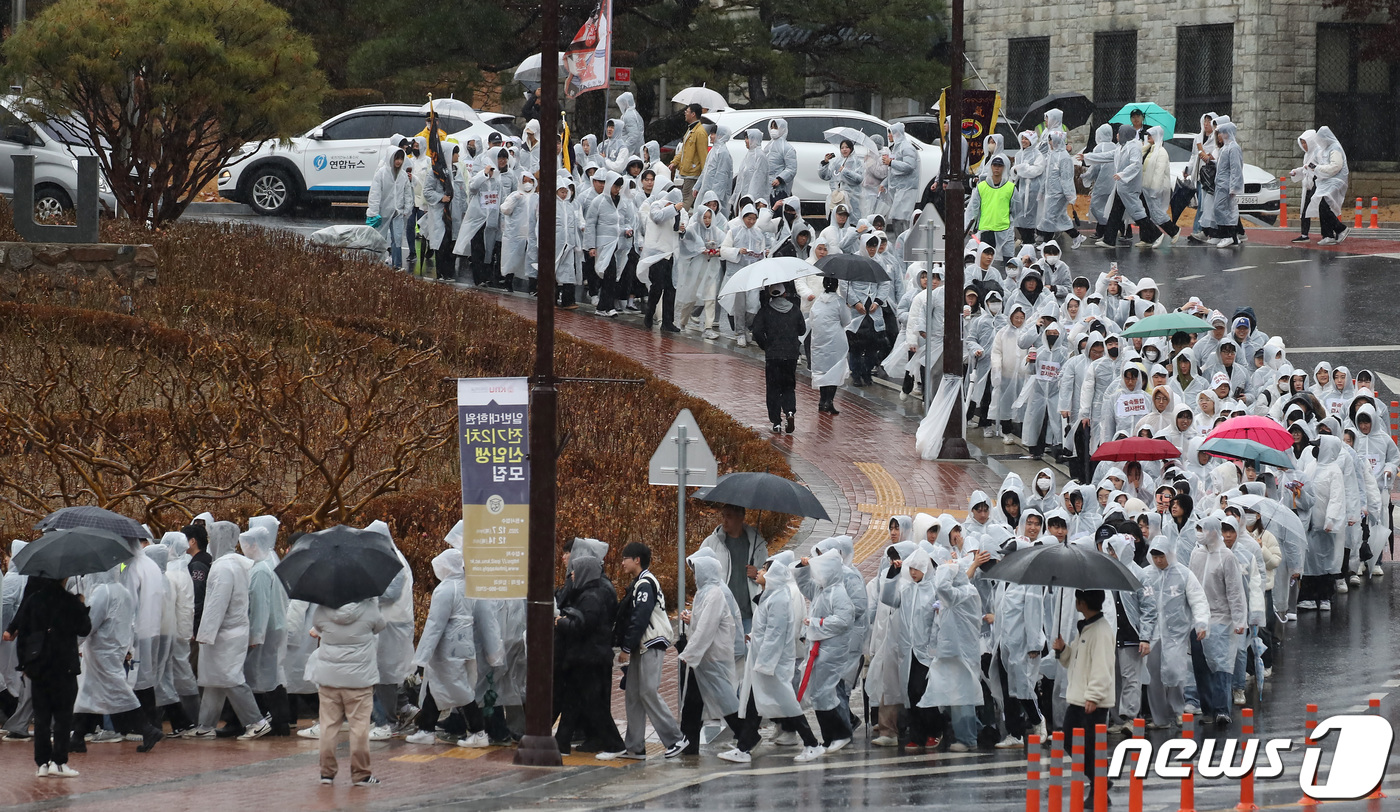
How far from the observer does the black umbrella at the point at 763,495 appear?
1286 centimetres

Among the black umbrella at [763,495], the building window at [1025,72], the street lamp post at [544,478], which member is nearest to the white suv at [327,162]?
the building window at [1025,72]

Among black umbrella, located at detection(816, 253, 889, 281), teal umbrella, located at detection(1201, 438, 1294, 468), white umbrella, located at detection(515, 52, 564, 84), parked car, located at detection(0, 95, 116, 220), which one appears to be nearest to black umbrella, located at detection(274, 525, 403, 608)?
teal umbrella, located at detection(1201, 438, 1294, 468)

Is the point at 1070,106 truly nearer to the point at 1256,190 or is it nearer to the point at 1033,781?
the point at 1256,190

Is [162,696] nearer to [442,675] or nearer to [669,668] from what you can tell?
[442,675]

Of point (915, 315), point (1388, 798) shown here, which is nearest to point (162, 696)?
point (1388, 798)

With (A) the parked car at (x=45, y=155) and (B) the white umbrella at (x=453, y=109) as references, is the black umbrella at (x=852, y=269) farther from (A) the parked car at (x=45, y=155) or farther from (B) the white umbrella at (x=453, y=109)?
(B) the white umbrella at (x=453, y=109)

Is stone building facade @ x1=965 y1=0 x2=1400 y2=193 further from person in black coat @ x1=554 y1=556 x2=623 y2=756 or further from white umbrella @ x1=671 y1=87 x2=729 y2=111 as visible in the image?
person in black coat @ x1=554 y1=556 x2=623 y2=756

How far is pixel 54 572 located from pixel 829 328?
35.5 ft

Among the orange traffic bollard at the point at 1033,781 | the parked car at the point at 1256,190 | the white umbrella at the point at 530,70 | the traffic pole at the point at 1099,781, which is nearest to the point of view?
the orange traffic bollard at the point at 1033,781

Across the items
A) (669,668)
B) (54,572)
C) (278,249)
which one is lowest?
(669,668)

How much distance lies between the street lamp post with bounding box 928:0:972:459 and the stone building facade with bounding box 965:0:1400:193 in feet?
66.4

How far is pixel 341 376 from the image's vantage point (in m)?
17.8

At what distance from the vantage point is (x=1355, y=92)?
39062mm

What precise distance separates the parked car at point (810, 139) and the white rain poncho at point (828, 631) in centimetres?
1815
